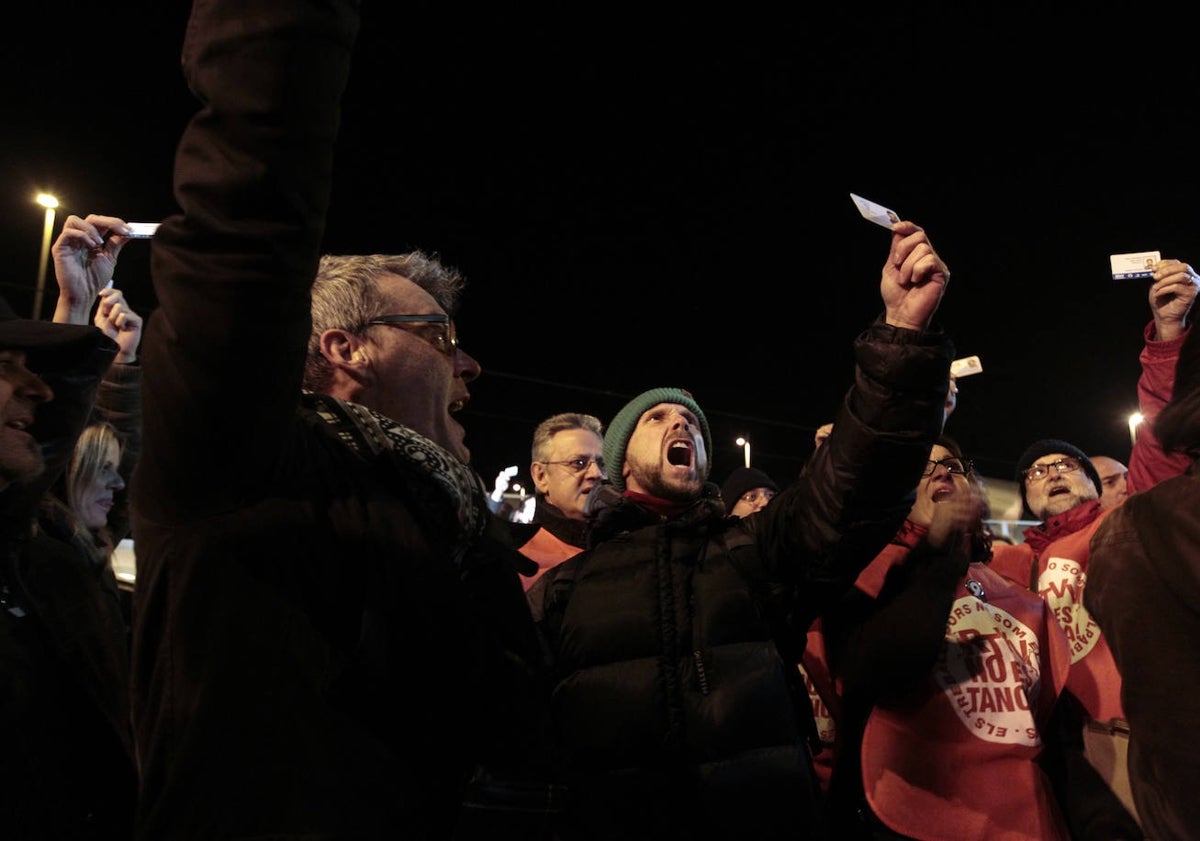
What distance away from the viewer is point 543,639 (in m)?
2.70

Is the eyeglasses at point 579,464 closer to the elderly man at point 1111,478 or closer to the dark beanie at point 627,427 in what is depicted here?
the dark beanie at point 627,427

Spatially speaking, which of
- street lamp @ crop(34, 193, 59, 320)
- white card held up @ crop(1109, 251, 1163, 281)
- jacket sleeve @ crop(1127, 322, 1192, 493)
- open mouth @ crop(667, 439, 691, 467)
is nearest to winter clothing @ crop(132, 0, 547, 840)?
open mouth @ crop(667, 439, 691, 467)

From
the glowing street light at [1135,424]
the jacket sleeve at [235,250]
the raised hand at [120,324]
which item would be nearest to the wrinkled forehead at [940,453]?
the glowing street light at [1135,424]

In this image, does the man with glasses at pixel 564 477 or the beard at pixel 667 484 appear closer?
the beard at pixel 667 484

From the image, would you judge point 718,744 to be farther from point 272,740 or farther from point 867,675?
point 272,740

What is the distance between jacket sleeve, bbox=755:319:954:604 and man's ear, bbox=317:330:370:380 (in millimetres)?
1389

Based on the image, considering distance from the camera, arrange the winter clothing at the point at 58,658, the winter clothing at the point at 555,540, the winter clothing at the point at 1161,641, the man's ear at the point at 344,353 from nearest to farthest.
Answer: the winter clothing at the point at 1161,641 < the man's ear at the point at 344,353 < the winter clothing at the point at 58,658 < the winter clothing at the point at 555,540

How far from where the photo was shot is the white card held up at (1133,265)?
3.89m

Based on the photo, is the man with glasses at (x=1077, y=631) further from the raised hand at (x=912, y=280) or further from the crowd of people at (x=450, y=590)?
the raised hand at (x=912, y=280)

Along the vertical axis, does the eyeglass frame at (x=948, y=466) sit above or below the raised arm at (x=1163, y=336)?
below

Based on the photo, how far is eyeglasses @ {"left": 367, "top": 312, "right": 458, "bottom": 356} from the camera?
6.66 ft

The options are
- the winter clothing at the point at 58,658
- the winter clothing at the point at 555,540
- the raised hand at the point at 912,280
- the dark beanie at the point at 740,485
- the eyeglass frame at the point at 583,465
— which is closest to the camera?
the winter clothing at the point at 58,658

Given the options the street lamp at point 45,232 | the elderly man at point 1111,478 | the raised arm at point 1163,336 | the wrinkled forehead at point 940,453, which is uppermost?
the raised arm at point 1163,336

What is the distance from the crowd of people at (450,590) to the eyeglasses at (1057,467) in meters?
0.52
